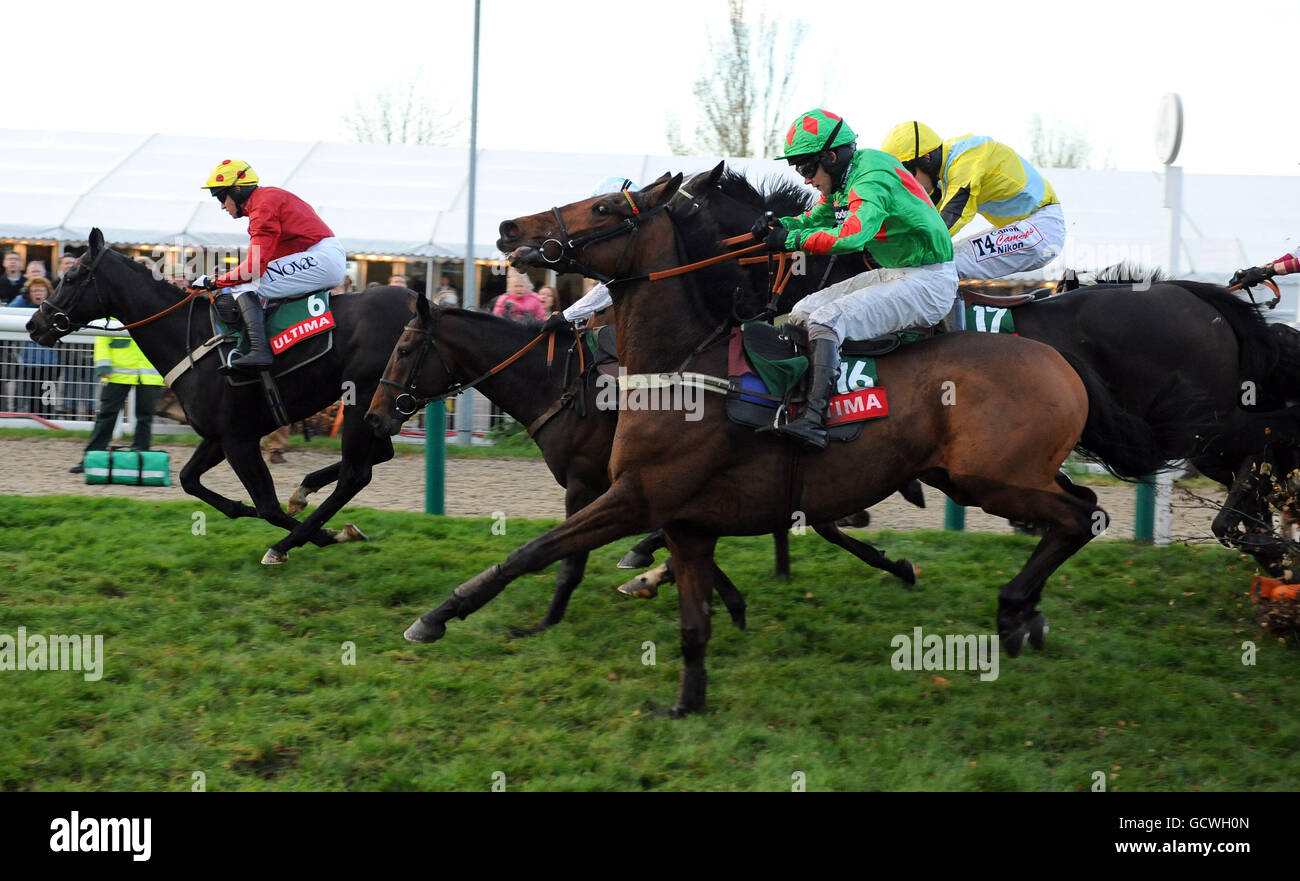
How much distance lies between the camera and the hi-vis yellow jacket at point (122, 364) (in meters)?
10.1

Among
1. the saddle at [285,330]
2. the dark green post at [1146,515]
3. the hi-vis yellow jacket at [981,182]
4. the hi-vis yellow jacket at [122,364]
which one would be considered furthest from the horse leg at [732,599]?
the hi-vis yellow jacket at [122,364]

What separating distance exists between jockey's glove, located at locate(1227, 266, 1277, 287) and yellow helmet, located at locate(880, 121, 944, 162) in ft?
5.51

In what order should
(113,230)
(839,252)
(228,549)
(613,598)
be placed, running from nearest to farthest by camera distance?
(839,252), (613,598), (228,549), (113,230)

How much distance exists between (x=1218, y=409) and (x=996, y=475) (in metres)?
1.84

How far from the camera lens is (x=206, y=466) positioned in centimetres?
760

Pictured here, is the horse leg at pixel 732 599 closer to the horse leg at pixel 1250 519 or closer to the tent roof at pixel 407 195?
the horse leg at pixel 1250 519

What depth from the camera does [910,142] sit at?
658 centimetres

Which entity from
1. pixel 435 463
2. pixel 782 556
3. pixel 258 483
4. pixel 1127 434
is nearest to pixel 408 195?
pixel 435 463

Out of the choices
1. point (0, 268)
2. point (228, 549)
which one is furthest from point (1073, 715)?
point (0, 268)

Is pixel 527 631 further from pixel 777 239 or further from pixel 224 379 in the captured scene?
pixel 224 379

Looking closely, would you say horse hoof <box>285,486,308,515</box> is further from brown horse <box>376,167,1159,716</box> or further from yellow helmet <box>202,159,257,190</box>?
brown horse <box>376,167,1159,716</box>

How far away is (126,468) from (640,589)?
4184 millimetres

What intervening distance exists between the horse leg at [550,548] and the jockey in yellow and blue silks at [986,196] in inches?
96.5
